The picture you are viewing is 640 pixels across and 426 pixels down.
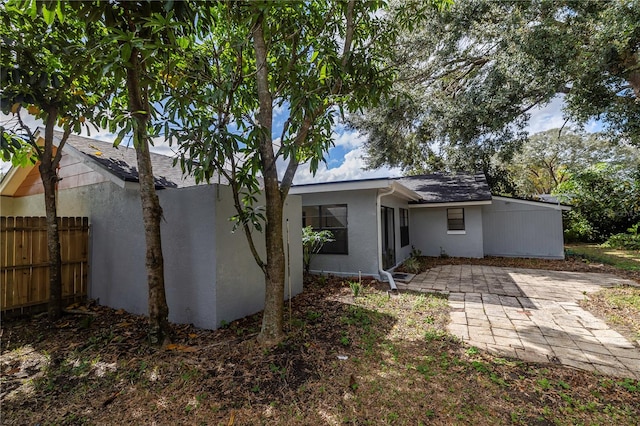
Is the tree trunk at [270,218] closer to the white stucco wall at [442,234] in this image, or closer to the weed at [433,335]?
the weed at [433,335]

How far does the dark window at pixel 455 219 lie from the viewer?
11719mm

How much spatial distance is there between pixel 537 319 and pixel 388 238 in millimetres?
4721

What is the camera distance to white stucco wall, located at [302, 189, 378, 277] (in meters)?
7.78

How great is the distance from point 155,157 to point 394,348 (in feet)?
23.3

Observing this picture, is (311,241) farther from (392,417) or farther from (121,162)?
(392,417)

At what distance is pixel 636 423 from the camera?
2.37 meters

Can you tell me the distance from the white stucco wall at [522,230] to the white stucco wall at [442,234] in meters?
1.55

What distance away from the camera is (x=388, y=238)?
915 cm

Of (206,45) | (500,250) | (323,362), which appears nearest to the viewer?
(323,362)

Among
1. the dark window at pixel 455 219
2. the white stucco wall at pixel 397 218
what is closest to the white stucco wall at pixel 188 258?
the white stucco wall at pixel 397 218

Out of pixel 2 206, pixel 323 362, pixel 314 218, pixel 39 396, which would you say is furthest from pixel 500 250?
pixel 2 206

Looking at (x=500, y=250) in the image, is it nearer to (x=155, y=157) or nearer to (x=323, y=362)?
(x=323, y=362)

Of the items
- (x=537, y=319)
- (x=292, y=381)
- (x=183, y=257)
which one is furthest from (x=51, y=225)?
(x=537, y=319)

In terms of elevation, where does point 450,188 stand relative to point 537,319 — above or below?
above
